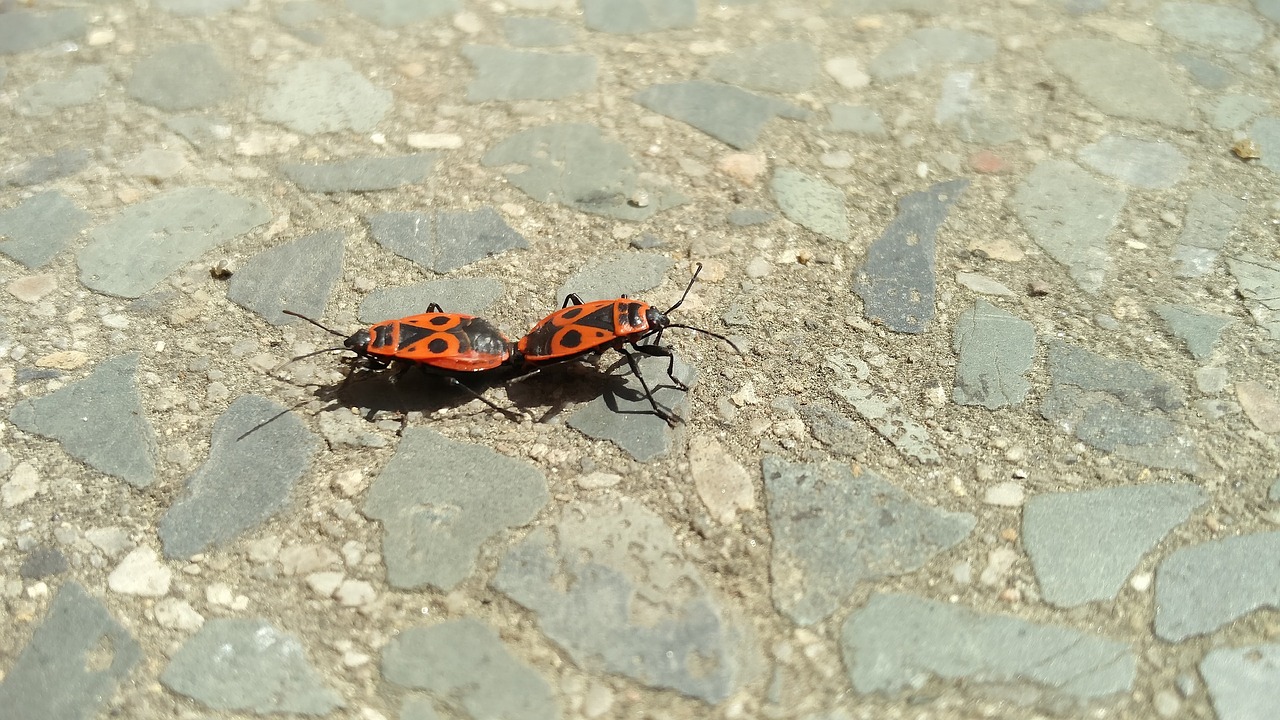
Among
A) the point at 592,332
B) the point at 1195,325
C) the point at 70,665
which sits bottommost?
the point at 70,665

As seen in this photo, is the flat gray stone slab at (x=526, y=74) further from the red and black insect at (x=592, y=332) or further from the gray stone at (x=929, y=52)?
the red and black insect at (x=592, y=332)

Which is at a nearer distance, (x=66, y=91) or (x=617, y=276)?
(x=617, y=276)

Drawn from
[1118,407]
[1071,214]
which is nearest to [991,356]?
[1118,407]

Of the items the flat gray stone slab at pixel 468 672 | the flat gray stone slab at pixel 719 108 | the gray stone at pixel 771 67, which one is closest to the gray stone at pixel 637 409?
the flat gray stone slab at pixel 468 672

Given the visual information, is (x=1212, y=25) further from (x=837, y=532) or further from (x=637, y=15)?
(x=837, y=532)

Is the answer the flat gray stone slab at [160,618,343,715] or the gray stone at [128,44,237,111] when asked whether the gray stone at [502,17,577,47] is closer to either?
the gray stone at [128,44,237,111]

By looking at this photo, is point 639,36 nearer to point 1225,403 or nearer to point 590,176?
point 590,176

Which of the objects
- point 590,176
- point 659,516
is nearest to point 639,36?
point 590,176

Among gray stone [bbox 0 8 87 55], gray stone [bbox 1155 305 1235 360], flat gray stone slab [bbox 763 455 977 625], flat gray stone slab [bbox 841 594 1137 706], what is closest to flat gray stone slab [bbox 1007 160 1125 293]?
gray stone [bbox 1155 305 1235 360]
